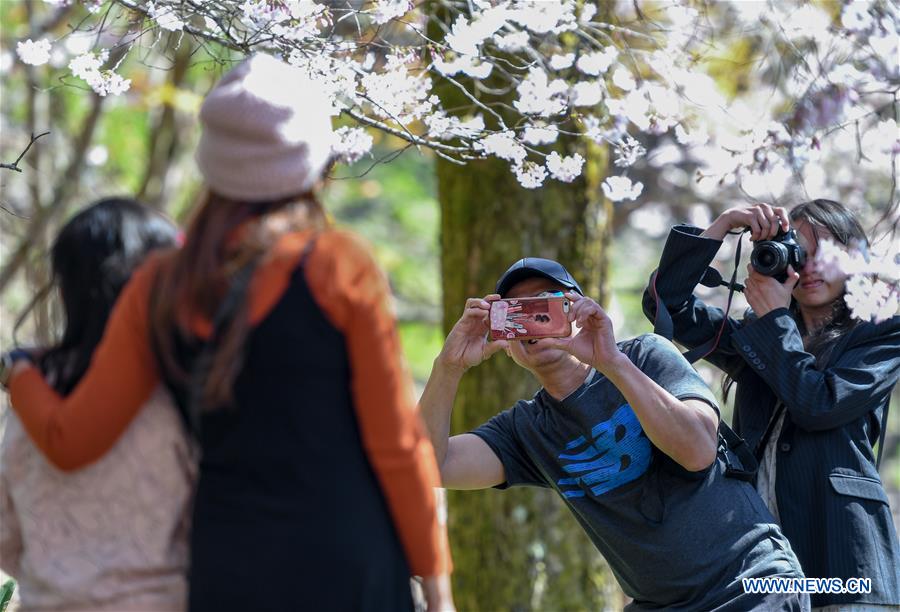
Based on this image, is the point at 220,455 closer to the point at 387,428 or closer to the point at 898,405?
the point at 387,428

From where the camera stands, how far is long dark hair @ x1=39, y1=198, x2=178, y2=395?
6.91 feet

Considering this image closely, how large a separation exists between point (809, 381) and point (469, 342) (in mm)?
940

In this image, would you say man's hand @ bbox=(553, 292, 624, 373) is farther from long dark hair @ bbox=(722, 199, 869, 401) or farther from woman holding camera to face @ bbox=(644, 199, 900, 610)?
long dark hair @ bbox=(722, 199, 869, 401)

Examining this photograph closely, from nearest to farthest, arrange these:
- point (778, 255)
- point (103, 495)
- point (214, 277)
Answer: point (214, 277)
point (103, 495)
point (778, 255)

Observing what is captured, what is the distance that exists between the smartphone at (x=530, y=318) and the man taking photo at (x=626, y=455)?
30mm

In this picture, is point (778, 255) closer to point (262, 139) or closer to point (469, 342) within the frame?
point (469, 342)

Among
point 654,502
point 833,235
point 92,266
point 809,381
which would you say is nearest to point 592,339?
point 654,502

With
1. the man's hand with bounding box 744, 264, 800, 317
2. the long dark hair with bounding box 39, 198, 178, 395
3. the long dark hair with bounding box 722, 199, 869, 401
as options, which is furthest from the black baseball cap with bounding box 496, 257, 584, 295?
the long dark hair with bounding box 39, 198, 178, 395

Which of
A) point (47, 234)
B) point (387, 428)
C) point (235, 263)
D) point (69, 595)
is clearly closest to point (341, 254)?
point (235, 263)

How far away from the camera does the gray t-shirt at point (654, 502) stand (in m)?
2.73

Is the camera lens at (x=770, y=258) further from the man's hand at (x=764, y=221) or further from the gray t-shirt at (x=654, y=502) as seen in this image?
the gray t-shirt at (x=654, y=502)

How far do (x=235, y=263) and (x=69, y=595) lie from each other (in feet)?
2.45

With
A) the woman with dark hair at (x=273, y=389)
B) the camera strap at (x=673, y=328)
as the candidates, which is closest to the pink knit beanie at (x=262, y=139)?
the woman with dark hair at (x=273, y=389)

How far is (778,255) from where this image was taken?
9.93 feet
